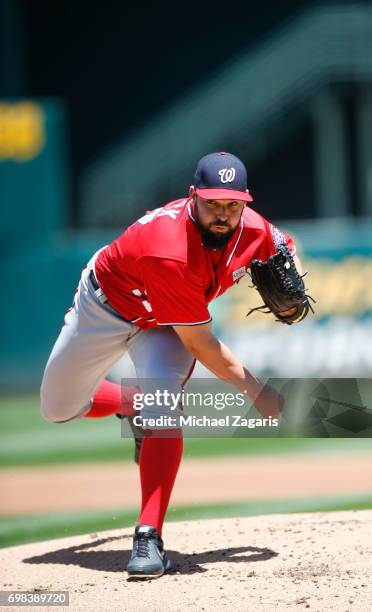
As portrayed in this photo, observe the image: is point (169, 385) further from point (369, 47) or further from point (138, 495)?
point (369, 47)

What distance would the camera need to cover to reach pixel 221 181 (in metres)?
4.02

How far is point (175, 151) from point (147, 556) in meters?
13.9

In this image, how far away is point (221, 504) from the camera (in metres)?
6.41

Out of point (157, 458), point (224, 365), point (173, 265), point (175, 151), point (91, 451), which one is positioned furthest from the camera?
point (175, 151)

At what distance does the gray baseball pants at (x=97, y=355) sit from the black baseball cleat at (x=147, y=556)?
0.49 meters

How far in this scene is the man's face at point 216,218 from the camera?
4.06m

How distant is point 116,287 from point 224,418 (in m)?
0.74

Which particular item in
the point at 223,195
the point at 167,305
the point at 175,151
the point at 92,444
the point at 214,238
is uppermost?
the point at 175,151

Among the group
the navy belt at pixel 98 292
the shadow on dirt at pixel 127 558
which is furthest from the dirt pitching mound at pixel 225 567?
the navy belt at pixel 98 292

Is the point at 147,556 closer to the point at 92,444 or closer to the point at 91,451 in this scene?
the point at 91,451

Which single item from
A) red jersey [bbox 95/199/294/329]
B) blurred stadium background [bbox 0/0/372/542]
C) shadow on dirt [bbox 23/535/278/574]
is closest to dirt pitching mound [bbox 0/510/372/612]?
shadow on dirt [bbox 23/535/278/574]

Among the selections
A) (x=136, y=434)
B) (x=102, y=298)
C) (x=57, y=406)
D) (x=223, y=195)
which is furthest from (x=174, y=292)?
(x=136, y=434)

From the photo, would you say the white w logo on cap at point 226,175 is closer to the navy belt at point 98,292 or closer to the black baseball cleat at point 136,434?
the navy belt at point 98,292

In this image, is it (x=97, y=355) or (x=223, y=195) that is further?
(x=97, y=355)
